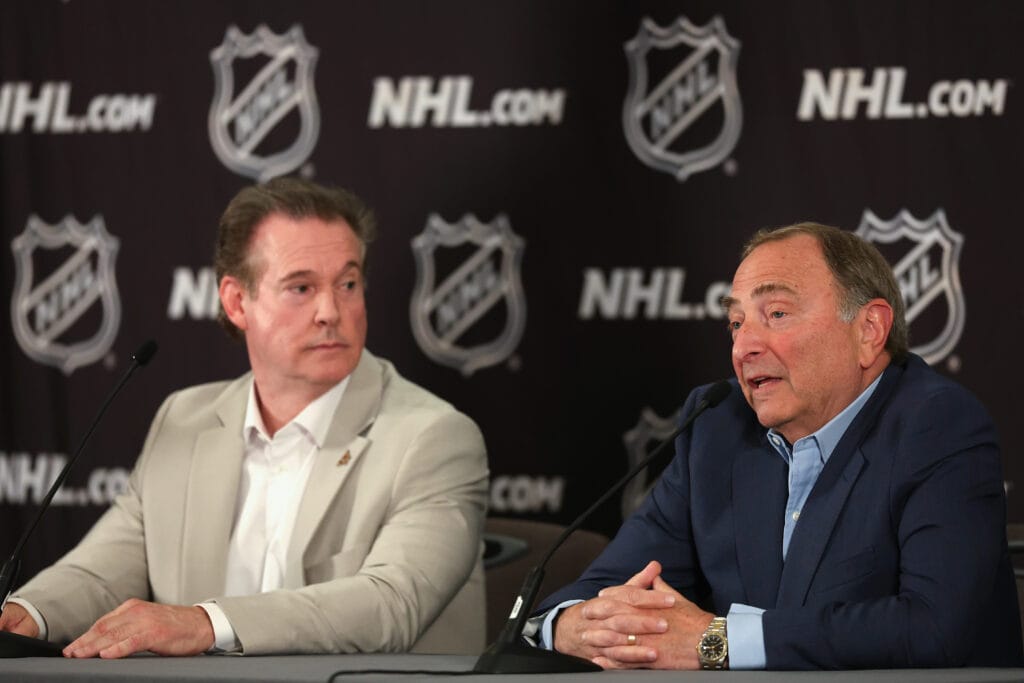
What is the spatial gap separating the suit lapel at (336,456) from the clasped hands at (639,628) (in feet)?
2.78

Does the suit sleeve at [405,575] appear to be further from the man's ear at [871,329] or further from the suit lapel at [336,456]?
the man's ear at [871,329]

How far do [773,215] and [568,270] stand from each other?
2.13 feet

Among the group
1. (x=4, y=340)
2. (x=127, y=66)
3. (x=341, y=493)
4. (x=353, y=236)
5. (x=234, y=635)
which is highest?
(x=127, y=66)

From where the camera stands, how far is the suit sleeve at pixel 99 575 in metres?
3.17

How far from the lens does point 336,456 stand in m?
3.38

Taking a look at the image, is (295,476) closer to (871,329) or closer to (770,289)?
(770,289)

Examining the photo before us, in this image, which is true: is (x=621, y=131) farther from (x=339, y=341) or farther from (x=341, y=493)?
(x=341, y=493)

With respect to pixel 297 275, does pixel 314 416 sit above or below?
below

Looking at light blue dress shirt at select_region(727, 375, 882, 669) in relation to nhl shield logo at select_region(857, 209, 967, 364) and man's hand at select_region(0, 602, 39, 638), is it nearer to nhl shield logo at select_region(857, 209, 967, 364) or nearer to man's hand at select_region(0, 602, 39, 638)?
nhl shield logo at select_region(857, 209, 967, 364)

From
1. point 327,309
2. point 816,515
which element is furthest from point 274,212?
point 816,515

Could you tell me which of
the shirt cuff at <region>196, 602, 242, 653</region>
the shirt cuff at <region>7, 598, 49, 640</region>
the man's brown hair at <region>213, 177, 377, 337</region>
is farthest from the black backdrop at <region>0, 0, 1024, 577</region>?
the shirt cuff at <region>196, 602, 242, 653</region>

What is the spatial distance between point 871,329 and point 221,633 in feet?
4.65

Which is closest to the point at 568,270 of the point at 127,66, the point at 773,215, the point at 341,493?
the point at 773,215

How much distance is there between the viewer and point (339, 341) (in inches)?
136
